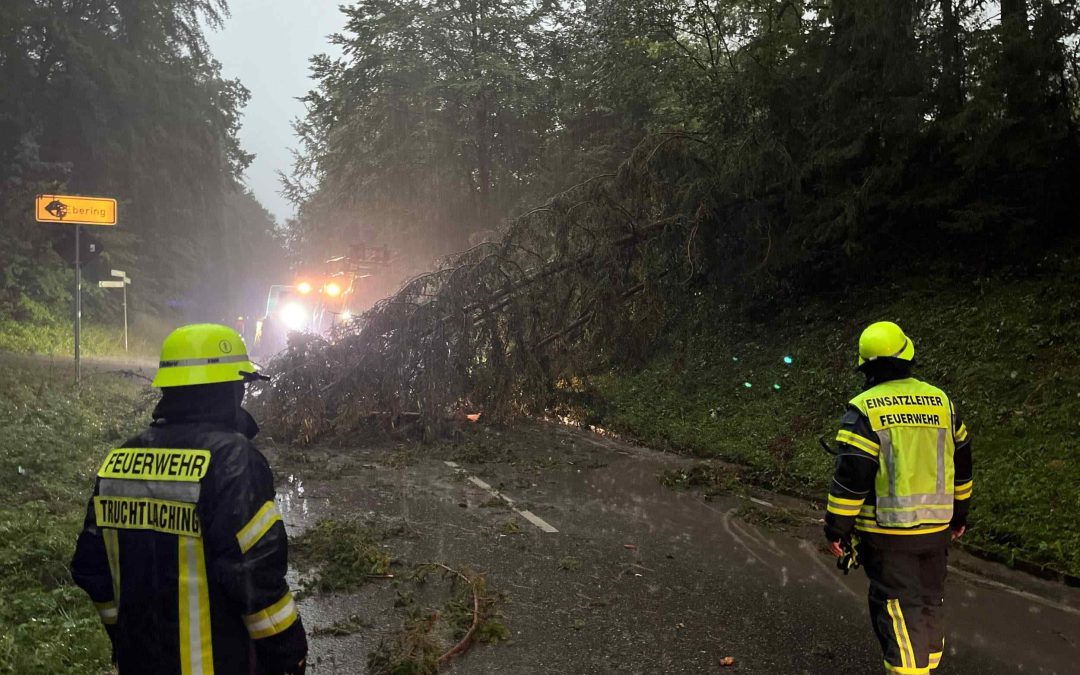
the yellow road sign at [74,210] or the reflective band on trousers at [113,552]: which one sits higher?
the yellow road sign at [74,210]

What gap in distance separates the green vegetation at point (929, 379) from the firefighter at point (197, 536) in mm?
6376

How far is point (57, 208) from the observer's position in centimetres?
1317

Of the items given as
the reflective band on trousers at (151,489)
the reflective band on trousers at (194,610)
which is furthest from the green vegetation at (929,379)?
the reflective band on trousers at (151,489)

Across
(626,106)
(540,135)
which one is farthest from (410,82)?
(626,106)

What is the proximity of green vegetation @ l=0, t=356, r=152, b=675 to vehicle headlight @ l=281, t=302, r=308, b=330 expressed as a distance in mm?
5221

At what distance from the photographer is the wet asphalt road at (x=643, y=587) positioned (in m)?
4.80

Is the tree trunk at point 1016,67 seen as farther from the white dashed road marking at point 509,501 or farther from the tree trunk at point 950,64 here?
the white dashed road marking at point 509,501

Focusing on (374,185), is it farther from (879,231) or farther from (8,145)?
(879,231)

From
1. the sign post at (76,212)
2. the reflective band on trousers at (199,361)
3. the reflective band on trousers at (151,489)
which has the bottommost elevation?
the reflective band on trousers at (151,489)

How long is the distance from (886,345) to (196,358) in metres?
3.04

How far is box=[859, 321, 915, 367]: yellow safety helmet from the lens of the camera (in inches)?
149

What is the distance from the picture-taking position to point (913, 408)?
145 inches

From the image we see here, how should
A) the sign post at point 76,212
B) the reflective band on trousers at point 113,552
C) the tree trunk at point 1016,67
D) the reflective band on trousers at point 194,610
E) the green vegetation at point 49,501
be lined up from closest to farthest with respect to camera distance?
the reflective band on trousers at point 194,610 < the reflective band on trousers at point 113,552 < the green vegetation at point 49,501 < the tree trunk at point 1016,67 < the sign post at point 76,212

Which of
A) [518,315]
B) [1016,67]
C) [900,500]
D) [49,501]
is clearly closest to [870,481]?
[900,500]
